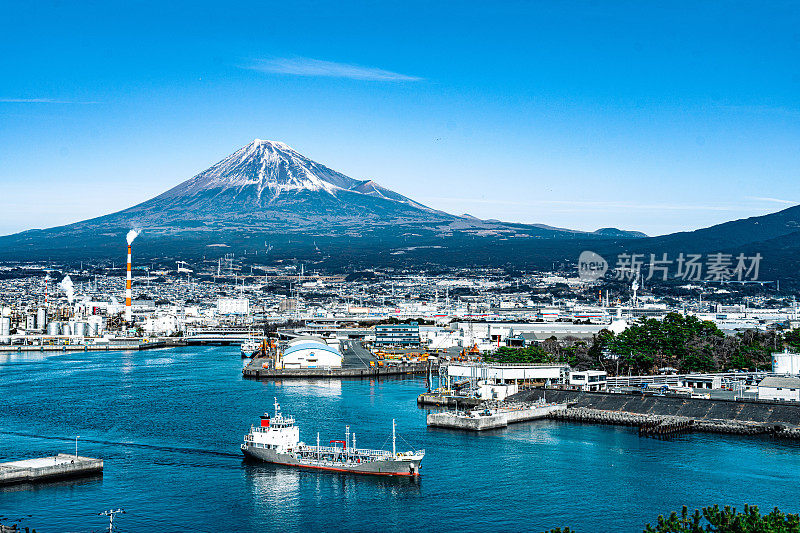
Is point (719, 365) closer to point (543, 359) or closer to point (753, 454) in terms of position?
point (543, 359)

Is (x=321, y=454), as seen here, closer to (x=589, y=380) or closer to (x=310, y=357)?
(x=589, y=380)

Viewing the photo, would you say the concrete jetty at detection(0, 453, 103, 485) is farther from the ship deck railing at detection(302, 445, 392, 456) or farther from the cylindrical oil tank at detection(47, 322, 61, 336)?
the cylindrical oil tank at detection(47, 322, 61, 336)

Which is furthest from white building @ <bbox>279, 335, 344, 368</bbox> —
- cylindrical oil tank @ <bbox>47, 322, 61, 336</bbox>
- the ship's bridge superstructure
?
cylindrical oil tank @ <bbox>47, 322, 61, 336</bbox>

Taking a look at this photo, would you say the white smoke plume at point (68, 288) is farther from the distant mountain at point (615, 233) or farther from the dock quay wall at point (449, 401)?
the distant mountain at point (615, 233)

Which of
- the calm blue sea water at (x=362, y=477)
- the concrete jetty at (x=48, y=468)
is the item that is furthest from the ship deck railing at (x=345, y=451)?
the concrete jetty at (x=48, y=468)

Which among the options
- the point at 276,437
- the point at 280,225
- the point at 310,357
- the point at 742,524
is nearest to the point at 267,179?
the point at 280,225

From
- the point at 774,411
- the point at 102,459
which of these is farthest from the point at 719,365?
the point at 102,459
